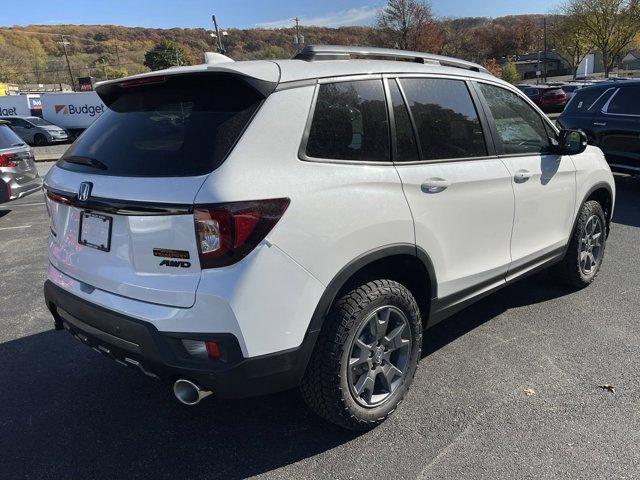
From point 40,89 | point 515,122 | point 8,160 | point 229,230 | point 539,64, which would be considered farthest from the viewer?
point 40,89

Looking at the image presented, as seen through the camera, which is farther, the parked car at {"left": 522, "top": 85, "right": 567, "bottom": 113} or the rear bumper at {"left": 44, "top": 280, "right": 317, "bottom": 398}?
the parked car at {"left": 522, "top": 85, "right": 567, "bottom": 113}

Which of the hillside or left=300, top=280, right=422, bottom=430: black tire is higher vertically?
the hillside

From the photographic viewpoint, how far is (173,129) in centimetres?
234

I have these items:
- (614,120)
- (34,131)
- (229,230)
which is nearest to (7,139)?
(229,230)

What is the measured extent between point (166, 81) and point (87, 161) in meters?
0.57

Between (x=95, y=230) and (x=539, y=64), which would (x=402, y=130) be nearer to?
(x=95, y=230)

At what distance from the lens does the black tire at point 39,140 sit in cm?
2611

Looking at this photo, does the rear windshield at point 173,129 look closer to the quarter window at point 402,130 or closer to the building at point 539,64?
the quarter window at point 402,130

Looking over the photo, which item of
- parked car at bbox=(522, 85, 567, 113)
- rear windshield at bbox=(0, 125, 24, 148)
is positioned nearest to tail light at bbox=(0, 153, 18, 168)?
rear windshield at bbox=(0, 125, 24, 148)

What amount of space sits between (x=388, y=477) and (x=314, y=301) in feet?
2.95

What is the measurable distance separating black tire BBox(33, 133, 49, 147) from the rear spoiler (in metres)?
26.8

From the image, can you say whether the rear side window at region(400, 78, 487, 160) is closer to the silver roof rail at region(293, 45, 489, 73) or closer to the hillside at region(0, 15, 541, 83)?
the silver roof rail at region(293, 45, 489, 73)

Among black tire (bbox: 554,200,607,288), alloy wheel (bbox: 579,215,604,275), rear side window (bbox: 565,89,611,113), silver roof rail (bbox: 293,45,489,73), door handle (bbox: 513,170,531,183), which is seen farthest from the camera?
rear side window (bbox: 565,89,611,113)

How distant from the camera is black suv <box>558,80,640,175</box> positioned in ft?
26.5
